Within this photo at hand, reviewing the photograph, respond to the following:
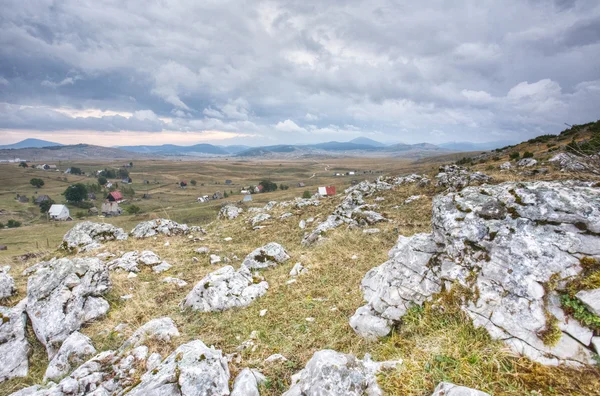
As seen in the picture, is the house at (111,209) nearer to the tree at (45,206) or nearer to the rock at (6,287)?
the tree at (45,206)

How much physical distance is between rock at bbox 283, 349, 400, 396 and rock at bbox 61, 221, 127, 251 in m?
24.9

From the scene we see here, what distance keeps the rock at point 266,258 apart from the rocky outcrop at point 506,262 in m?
7.99

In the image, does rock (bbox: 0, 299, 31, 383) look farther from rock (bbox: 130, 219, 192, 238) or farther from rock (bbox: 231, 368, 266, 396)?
rock (bbox: 130, 219, 192, 238)

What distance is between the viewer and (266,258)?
50.9 ft

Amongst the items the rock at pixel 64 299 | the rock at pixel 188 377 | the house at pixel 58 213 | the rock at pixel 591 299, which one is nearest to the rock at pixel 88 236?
the rock at pixel 64 299

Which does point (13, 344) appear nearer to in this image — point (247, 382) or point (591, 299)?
point (247, 382)

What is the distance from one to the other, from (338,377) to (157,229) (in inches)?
1058

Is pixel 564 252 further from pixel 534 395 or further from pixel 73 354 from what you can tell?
pixel 73 354

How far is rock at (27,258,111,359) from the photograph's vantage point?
9.95 metres

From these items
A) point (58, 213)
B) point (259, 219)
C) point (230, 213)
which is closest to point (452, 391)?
point (259, 219)

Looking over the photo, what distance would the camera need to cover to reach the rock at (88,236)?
23781mm

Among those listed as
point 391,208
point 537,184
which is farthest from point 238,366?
point 391,208

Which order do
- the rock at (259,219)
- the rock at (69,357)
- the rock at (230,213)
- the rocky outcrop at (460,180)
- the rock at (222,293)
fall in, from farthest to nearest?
the rock at (230,213)
the rock at (259,219)
the rocky outcrop at (460,180)
the rock at (222,293)
the rock at (69,357)

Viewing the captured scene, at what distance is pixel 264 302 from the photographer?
35.7 ft
